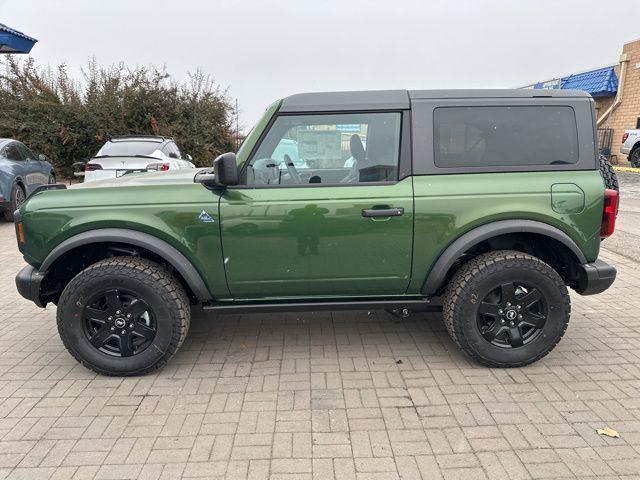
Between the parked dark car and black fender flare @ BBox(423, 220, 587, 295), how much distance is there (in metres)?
8.19

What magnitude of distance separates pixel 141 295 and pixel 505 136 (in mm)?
2725

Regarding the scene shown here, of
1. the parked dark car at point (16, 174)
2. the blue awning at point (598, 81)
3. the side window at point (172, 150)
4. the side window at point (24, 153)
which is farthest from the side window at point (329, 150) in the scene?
the blue awning at point (598, 81)

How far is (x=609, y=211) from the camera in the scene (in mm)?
3266

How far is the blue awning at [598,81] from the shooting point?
2084 cm

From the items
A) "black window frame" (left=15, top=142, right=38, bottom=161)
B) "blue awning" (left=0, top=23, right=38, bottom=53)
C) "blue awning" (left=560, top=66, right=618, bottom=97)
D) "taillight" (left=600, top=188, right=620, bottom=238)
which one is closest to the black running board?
"taillight" (left=600, top=188, right=620, bottom=238)

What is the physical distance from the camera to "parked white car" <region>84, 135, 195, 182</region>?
840cm

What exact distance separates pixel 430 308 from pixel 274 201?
4.70 ft

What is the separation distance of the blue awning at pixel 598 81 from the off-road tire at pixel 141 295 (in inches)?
832

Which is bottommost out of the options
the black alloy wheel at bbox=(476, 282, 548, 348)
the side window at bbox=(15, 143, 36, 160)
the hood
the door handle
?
the black alloy wheel at bbox=(476, 282, 548, 348)

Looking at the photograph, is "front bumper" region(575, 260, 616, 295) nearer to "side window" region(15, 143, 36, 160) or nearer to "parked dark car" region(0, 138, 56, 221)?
"parked dark car" region(0, 138, 56, 221)

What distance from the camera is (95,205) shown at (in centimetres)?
320

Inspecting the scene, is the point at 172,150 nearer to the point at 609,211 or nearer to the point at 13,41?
the point at 13,41

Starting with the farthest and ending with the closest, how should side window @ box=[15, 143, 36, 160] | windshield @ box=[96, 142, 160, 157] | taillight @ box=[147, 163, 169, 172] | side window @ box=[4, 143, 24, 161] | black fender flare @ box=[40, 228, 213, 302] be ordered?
side window @ box=[15, 143, 36, 160]
side window @ box=[4, 143, 24, 161]
windshield @ box=[96, 142, 160, 157]
taillight @ box=[147, 163, 169, 172]
black fender flare @ box=[40, 228, 213, 302]

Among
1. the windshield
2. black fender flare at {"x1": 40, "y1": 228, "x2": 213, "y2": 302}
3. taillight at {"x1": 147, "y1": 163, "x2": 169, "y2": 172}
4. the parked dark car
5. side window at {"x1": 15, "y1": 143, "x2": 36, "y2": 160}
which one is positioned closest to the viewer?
black fender flare at {"x1": 40, "y1": 228, "x2": 213, "y2": 302}
